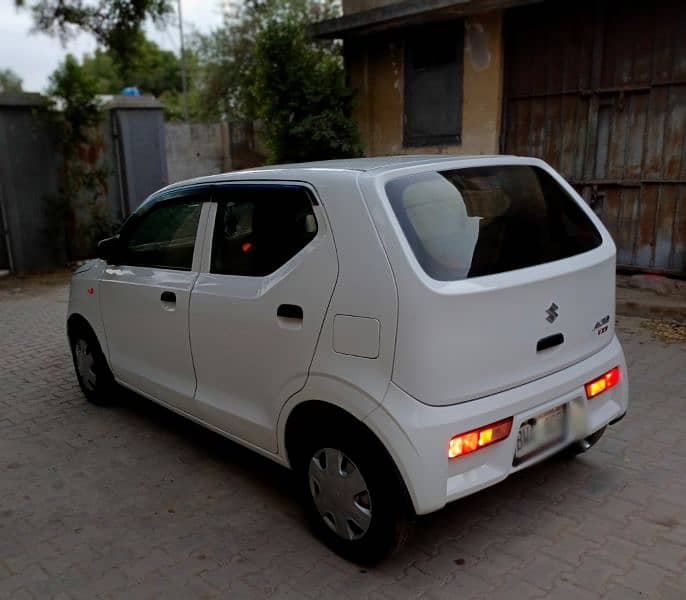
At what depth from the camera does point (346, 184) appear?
8.95 ft

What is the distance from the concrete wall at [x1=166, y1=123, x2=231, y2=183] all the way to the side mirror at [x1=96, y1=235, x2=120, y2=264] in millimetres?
12895

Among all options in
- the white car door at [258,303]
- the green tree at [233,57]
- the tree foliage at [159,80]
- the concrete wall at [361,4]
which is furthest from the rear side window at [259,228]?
the tree foliage at [159,80]

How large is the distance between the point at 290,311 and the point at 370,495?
88 centimetres

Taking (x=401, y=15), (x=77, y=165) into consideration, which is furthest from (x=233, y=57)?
(x=401, y=15)

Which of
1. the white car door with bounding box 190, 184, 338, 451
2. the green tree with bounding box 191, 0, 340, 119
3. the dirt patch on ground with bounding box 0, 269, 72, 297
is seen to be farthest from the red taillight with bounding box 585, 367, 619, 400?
the green tree with bounding box 191, 0, 340, 119

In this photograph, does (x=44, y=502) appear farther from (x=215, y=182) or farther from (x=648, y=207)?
(x=648, y=207)

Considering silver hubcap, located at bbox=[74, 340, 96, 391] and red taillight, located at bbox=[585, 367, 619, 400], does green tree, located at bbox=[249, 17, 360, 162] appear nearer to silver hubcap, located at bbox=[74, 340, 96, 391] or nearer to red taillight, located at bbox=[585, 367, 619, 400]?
silver hubcap, located at bbox=[74, 340, 96, 391]

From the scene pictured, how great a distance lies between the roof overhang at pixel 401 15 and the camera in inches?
284

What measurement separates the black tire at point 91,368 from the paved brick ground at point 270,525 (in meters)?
0.29

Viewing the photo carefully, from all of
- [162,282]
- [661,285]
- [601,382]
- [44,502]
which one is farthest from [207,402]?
[661,285]

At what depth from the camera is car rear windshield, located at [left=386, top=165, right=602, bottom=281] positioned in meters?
2.59

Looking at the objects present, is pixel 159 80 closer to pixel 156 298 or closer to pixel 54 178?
pixel 54 178

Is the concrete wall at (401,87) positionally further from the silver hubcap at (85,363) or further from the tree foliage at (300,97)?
the silver hubcap at (85,363)

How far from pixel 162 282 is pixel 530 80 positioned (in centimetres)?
560
